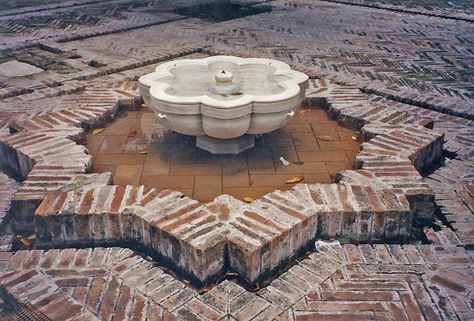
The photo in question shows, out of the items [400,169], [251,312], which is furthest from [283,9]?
[251,312]

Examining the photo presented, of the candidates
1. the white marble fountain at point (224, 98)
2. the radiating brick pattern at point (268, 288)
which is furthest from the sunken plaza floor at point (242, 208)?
the white marble fountain at point (224, 98)

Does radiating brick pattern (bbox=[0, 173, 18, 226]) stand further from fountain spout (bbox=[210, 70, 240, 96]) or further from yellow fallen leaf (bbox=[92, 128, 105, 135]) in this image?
fountain spout (bbox=[210, 70, 240, 96])

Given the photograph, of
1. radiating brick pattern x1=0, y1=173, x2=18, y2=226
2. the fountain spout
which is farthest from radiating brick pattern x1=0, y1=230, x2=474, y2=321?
the fountain spout

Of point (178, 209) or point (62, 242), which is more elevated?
point (178, 209)

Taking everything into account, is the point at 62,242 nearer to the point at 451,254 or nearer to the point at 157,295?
the point at 157,295

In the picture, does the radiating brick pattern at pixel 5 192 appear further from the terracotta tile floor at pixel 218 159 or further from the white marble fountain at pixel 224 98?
the white marble fountain at pixel 224 98
